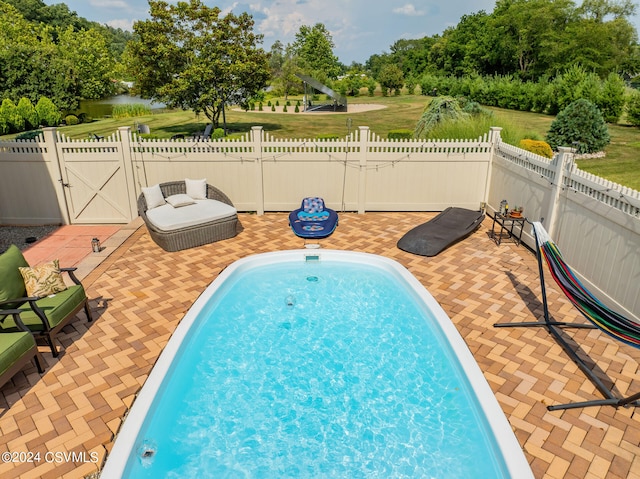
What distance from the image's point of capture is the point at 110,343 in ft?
19.6

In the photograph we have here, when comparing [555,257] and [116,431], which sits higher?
[555,257]

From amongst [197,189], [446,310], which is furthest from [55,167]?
[446,310]

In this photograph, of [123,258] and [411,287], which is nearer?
[411,287]

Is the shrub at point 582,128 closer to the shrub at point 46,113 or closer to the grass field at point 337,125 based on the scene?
the grass field at point 337,125

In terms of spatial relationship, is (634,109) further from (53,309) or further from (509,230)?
(53,309)

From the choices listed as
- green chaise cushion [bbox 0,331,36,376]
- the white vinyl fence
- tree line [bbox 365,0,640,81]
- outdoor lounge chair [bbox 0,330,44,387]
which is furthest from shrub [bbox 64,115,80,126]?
tree line [bbox 365,0,640,81]

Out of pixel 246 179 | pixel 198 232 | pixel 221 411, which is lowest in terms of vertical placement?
pixel 221 411

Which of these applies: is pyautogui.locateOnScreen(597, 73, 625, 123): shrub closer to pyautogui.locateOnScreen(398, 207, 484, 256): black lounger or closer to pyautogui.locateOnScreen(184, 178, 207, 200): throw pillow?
pyautogui.locateOnScreen(398, 207, 484, 256): black lounger

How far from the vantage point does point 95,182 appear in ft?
35.9

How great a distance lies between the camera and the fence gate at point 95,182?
10.7m

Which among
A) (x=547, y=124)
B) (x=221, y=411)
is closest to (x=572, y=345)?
(x=221, y=411)

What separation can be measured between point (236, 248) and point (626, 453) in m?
7.30

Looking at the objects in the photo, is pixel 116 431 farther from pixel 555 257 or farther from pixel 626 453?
pixel 555 257

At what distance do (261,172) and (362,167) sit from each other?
104 inches
